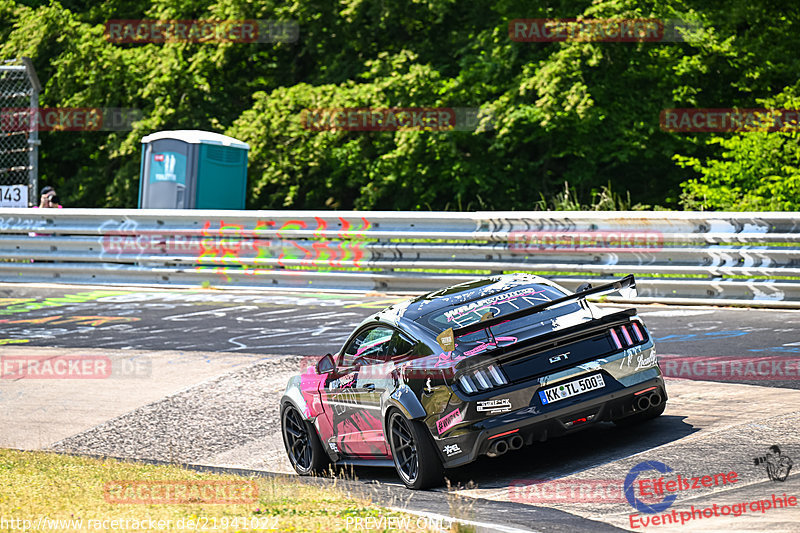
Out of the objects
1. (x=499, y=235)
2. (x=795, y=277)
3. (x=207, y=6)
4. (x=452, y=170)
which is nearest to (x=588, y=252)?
(x=499, y=235)

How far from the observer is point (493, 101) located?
2384 cm

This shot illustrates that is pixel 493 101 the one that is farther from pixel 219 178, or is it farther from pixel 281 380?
pixel 281 380

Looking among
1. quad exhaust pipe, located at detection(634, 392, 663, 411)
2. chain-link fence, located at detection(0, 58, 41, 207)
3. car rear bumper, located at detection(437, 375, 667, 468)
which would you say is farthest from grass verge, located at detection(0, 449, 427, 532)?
chain-link fence, located at detection(0, 58, 41, 207)

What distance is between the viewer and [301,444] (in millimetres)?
9367

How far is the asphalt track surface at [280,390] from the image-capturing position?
6977mm

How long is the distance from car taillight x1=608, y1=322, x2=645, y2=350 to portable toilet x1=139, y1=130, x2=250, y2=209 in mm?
12625

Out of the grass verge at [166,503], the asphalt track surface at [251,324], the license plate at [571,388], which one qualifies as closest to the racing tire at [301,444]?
the grass verge at [166,503]

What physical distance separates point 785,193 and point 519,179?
24.6 ft

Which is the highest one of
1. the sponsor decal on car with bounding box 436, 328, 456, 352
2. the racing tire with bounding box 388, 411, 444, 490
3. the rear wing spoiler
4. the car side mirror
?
the rear wing spoiler

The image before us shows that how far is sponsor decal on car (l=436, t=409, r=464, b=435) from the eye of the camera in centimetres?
741

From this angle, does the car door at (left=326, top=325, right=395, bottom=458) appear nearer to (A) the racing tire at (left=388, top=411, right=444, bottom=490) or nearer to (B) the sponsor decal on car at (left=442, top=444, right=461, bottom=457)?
(A) the racing tire at (left=388, top=411, right=444, bottom=490)

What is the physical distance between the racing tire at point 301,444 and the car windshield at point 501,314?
1.68m

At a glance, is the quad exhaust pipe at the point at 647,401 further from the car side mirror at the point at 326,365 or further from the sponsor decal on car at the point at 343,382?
the car side mirror at the point at 326,365

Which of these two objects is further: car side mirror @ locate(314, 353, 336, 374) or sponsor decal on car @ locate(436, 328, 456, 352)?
car side mirror @ locate(314, 353, 336, 374)
